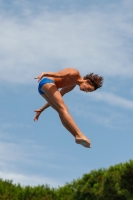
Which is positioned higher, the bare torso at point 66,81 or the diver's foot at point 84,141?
the bare torso at point 66,81

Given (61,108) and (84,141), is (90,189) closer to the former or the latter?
(61,108)

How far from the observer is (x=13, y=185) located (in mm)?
19141

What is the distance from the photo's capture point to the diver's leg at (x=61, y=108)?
11586mm

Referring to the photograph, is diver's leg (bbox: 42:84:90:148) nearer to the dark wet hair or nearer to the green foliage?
the dark wet hair

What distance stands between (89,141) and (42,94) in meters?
1.74

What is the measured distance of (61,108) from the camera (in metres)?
11.9

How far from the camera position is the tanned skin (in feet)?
38.5

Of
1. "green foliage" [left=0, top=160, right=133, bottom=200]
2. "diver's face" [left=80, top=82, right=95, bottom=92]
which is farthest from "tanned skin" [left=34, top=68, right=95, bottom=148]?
"green foliage" [left=0, top=160, right=133, bottom=200]

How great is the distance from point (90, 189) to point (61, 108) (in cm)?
720

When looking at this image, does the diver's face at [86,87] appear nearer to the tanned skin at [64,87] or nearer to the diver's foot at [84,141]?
the tanned skin at [64,87]

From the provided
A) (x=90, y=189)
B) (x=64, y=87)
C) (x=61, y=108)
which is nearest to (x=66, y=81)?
(x=64, y=87)

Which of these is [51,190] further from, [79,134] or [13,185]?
[79,134]

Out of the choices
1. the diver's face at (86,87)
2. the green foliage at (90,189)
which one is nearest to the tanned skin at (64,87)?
the diver's face at (86,87)

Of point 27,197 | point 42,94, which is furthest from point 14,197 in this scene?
point 42,94
